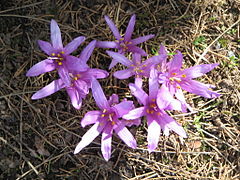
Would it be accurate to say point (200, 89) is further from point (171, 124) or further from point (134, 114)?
point (134, 114)

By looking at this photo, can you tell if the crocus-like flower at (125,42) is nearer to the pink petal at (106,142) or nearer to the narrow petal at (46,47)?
the narrow petal at (46,47)

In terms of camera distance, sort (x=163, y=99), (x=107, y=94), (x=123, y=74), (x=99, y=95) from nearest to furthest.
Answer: (x=163, y=99) < (x=99, y=95) < (x=123, y=74) < (x=107, y=94)

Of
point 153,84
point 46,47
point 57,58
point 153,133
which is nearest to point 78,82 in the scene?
Result: point 57,58

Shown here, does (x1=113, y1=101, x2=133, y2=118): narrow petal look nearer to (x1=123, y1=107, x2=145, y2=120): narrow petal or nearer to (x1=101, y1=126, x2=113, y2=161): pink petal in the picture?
(x1=123, y1=107, x2=145, y2=120): narrow petal

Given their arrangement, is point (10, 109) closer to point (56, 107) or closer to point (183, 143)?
point (56, 107)

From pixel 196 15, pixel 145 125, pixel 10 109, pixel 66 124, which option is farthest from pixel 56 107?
pixel 196 15

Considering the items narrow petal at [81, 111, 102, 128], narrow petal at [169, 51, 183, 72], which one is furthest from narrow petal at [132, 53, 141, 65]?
narrow petal at [81, 111, 102, 128]

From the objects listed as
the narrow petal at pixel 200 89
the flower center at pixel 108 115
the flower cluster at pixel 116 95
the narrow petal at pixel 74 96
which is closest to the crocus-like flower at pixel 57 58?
the flower cluster at pixel 116 95

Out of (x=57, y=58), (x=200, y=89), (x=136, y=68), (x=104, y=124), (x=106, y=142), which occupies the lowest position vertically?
(x=106, y=142)
